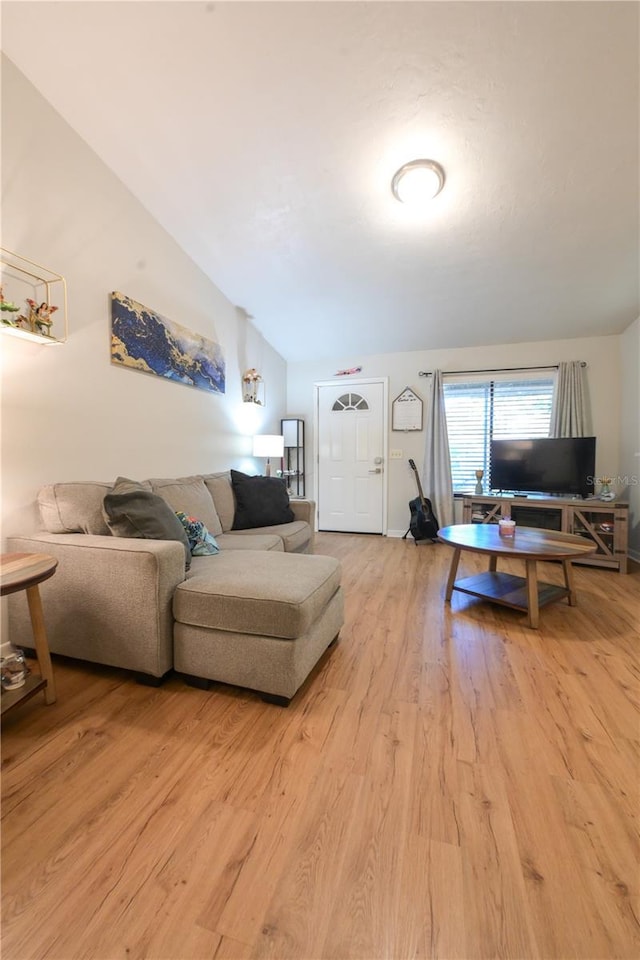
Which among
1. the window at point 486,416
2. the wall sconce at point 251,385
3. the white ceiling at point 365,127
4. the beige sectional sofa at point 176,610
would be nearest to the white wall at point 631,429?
the white ceiling at point 365,127

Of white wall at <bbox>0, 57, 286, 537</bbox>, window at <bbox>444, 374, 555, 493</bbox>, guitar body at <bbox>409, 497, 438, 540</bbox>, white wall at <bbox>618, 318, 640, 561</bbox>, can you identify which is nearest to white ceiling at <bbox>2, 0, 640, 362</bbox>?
white wall at <bbox>0, 57, 286, 537</bbox>

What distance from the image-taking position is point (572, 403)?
3.93 meters

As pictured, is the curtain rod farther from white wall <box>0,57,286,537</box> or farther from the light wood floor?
the light wood floor

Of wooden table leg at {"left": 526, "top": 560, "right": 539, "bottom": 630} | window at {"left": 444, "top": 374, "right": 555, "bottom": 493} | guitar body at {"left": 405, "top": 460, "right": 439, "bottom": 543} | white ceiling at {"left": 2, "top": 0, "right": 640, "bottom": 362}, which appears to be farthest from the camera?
guitar body at {"left": 405, "top": 460, "right": 439, "bottom": 543}

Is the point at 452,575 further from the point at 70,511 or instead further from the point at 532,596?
the point at 70,511

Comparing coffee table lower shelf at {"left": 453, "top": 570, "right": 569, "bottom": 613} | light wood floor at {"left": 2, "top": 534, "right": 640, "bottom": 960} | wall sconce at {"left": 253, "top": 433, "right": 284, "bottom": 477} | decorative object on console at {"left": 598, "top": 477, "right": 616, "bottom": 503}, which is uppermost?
wall sconce at {"left": 253, "top": 433, "right": 284, "bottom": 477}

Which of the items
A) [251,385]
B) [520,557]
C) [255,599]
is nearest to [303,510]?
[251,385]

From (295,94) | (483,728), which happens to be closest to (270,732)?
(483,728)

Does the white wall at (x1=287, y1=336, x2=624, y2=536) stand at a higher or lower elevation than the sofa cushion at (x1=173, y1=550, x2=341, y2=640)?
higher

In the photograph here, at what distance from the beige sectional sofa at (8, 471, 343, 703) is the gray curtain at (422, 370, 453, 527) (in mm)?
2881

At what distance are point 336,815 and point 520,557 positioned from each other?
5.57ft

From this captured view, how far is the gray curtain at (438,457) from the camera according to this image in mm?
4422

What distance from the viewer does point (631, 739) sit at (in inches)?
53.1

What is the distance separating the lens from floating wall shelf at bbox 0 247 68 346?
6.01ft
